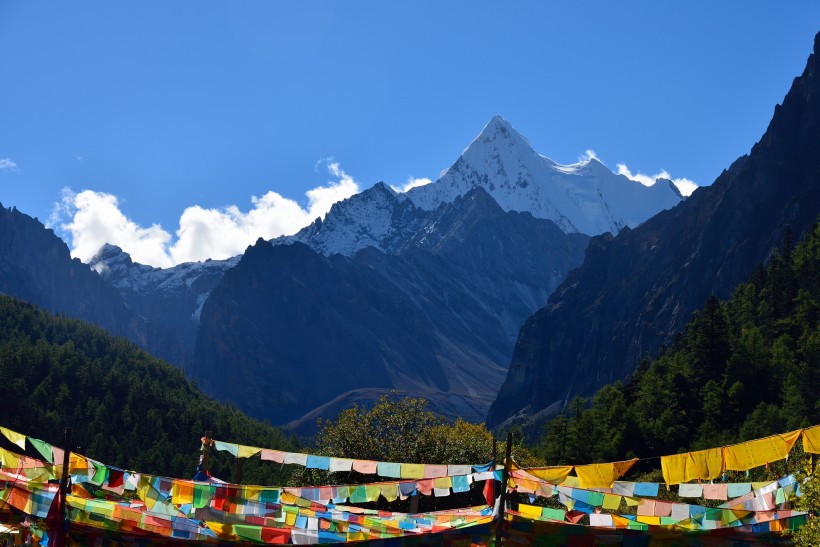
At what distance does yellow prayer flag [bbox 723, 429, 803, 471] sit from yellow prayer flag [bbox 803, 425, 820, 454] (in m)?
0.18

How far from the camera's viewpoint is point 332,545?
1883 cm

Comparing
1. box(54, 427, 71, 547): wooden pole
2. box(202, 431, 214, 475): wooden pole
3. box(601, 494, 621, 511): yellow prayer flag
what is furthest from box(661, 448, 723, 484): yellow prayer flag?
box(202, 431, 214, 475): wooden pole

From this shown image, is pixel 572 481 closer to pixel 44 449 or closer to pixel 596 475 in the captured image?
pixel 596 475

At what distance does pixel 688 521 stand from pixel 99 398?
15407 centimetres

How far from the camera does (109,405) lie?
156375 millimetres

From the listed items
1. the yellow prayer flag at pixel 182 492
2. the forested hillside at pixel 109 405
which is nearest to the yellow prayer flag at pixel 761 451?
the yellow prayer flag at pixel 182 492

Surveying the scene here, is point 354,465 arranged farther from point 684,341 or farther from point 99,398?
point 99,398

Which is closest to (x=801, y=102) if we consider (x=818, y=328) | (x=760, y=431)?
(x=818, y=328)

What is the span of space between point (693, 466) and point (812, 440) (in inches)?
102

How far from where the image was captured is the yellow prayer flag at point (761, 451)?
19672mm

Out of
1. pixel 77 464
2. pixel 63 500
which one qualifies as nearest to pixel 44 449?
pixel 77 464

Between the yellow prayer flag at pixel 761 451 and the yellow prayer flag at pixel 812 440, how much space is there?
0.18 metres

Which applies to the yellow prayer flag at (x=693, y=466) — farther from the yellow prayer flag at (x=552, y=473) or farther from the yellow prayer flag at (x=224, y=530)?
the yellow prayer flag at (x=224, y=530)

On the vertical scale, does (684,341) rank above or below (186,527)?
above
